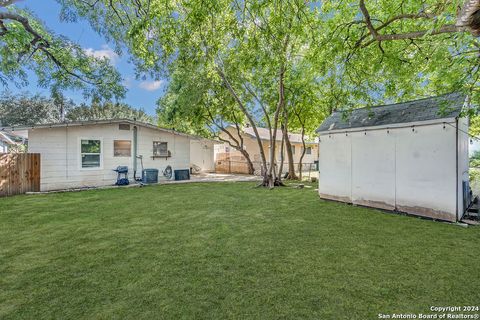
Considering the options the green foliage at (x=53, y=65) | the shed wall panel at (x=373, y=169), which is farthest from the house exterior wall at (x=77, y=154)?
the shed wall panel at (x=373, y=169)

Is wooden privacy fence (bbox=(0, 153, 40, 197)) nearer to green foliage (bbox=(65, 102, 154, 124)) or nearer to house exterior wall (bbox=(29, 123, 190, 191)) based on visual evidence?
house exterior wall (bbox=(29, 123, 190, 191))

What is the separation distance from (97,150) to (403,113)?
12348 mm

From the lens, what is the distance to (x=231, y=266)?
3227mm

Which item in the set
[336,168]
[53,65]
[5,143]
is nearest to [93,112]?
[5,143]

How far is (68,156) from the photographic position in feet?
35.1

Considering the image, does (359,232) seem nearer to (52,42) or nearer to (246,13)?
(246,13)

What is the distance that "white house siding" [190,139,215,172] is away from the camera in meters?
21.2

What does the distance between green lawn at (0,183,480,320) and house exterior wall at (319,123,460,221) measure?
53 cm

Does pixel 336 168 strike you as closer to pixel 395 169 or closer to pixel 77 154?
pixel 395 169

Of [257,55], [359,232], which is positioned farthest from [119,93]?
[359,232]

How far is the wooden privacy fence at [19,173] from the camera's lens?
8.92 meters

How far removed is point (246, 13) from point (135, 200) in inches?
254

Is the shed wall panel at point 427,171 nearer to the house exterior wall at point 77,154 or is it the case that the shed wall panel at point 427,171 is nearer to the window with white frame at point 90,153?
the house exterior wall at point 77,154

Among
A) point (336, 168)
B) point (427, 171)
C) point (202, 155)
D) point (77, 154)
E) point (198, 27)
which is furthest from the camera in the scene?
point (202, 155)
